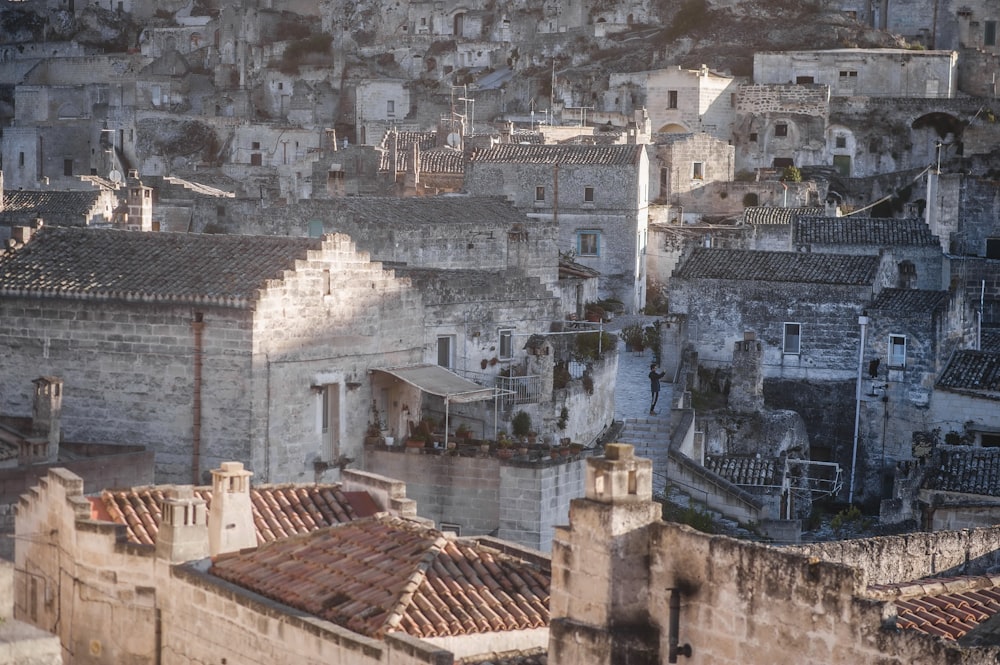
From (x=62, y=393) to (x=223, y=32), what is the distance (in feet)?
209

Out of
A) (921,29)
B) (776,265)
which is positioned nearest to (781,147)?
(921,29)

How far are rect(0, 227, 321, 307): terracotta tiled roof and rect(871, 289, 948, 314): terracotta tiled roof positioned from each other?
16337mm

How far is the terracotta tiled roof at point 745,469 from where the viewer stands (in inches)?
1425

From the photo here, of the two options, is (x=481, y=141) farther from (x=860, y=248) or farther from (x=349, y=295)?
(x=349, y=295)

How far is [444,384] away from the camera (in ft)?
93.2

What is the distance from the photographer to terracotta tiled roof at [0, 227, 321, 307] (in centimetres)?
2636

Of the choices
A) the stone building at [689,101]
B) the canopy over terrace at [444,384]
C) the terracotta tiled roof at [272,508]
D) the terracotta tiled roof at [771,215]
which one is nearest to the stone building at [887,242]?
the terracotta tiled roof at [771,215]

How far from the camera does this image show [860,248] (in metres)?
47.7

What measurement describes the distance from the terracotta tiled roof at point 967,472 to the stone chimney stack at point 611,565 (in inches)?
716

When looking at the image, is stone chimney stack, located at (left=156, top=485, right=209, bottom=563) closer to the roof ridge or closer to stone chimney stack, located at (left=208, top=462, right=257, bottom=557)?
stone chimney stack, located at (left=208, top=462, right=257, bottom=557)

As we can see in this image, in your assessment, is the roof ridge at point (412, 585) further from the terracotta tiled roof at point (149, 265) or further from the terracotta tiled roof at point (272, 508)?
the terracotta tiled roof at point (149, 265)

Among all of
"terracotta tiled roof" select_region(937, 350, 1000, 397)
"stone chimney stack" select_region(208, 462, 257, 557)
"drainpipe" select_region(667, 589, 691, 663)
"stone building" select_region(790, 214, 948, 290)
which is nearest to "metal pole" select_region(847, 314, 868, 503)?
"terracotta tiled roof" select_region(937, 350, 1000, 397)

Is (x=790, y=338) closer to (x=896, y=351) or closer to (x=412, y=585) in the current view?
(x=896, y=351)

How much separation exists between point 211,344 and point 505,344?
6998mm
